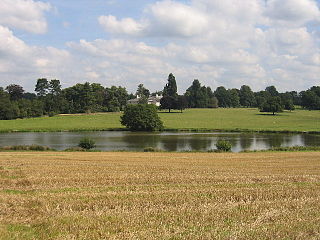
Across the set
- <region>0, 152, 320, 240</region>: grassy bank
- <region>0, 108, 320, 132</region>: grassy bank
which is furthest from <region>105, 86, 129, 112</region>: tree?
<region>0, 152, 320, 240</region>: grassy bank

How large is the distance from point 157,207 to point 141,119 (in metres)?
92.4

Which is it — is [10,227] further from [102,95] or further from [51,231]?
[102,95]

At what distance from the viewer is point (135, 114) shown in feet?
346

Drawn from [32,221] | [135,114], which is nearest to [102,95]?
[135,114]

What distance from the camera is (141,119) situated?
104 meters

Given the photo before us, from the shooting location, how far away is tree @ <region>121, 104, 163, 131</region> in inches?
4097

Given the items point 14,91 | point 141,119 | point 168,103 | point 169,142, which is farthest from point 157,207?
point 14,91

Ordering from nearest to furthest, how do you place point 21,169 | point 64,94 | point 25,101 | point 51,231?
point 51,231, point 21,169, point 25,101, point 64,94

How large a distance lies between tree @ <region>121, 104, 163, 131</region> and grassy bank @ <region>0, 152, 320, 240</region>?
84.9 metres

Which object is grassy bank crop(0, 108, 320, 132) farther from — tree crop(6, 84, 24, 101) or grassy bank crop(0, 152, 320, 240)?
grassy bank crop(0, 152, 320, 240)

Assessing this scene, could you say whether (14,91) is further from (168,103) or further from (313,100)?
(313,100)

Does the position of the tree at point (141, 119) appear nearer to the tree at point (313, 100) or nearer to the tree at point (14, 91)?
the tree at point (14, 91)

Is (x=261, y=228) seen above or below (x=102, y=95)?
below

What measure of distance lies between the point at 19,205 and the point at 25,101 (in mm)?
151983
